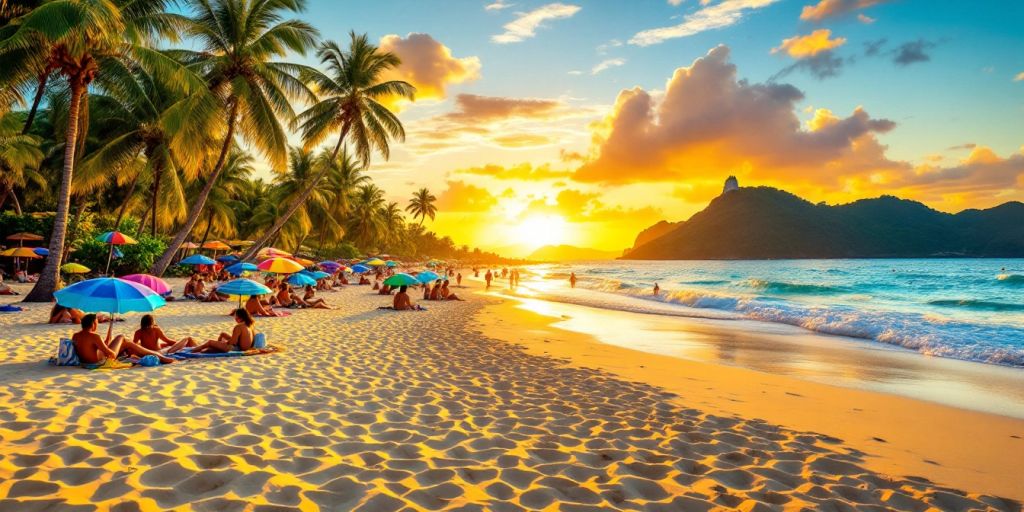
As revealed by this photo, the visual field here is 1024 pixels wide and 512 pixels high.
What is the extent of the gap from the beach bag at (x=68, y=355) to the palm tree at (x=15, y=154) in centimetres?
1894

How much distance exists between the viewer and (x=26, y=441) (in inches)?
161

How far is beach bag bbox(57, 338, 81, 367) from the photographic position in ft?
22.5

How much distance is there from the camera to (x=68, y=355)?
6871 millimetres

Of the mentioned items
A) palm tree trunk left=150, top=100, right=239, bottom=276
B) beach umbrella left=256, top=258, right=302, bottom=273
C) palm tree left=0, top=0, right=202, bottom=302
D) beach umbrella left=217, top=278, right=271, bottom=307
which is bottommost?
beach umbrella left=217, top=278, right=271, bottom=307

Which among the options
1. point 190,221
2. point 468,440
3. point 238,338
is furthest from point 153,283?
point 190,221

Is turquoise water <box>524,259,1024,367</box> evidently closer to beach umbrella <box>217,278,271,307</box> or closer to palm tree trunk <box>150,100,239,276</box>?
beach umbrella <box>217,278,271,307</box>

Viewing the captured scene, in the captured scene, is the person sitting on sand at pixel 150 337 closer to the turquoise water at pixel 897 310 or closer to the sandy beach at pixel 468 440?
the sandy beach at pixel 468 440

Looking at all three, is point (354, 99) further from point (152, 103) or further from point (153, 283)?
point (153, 283)

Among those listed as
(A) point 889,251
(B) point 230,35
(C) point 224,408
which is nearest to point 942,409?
(C) point 224,408

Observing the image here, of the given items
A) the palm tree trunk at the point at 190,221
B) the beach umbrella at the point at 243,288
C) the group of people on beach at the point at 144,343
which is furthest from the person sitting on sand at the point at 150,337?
the palm tree trunk at the point at 190,221

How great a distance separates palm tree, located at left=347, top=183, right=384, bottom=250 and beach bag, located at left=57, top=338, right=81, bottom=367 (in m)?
52.4

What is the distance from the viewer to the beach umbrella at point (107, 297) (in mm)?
6816

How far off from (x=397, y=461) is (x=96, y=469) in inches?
87.9

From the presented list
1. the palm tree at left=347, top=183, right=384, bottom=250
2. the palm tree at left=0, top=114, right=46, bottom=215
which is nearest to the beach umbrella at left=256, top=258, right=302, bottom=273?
the palm tree at left=0, top=114, right=46, bottom=215
